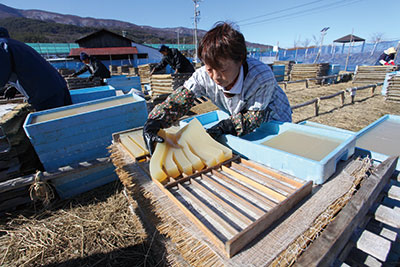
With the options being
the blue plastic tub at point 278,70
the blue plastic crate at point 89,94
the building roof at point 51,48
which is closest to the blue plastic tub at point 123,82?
the blue plastic crate at point 89,94

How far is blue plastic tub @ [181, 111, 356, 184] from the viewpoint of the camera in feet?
3.72

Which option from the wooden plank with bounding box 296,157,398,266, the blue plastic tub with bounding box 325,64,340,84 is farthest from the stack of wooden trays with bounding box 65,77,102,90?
the blue plastic tub with bounding box 325,64,340,84

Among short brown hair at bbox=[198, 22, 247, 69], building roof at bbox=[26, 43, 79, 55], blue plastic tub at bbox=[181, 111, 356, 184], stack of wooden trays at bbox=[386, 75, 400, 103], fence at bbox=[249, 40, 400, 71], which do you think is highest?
building roof at bbox=[26, 43, 79, 55]

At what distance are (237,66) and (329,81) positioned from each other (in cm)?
1553

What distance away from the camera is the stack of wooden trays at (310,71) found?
13.3 metres

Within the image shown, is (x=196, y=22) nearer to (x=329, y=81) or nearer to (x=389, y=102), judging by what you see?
(x=329, y=81)

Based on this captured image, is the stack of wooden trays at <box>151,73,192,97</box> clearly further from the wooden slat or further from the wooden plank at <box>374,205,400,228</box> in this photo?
the wooden plank at <box>374,205,400,228</box>

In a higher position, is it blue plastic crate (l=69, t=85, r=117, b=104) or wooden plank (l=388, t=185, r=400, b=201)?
blue plastic crate (l=69, t=85, r=117, b=104)

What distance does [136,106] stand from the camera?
306 centimetres

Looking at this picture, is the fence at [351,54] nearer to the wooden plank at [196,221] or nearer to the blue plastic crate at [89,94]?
the blue plastic crate at [89,94]

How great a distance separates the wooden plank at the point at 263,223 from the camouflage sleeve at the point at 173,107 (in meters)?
1.21

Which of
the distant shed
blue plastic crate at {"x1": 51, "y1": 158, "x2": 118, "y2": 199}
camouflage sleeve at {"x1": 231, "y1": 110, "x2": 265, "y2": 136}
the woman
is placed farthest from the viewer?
the distant shed

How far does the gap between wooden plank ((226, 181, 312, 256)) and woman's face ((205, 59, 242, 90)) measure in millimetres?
914

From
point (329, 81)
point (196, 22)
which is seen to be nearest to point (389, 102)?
point (329, 81)
